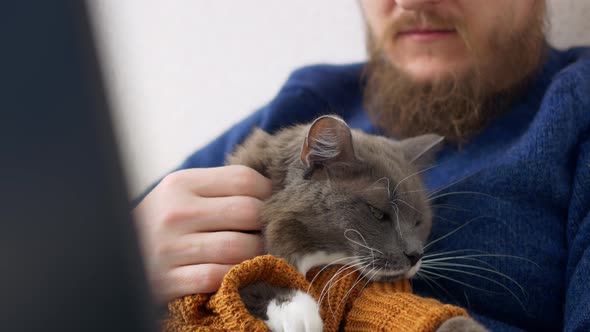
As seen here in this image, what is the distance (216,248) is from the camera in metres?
0.96

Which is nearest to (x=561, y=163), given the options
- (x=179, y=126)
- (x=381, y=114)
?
(x=381, y=114)

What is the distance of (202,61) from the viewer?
1.90 meters

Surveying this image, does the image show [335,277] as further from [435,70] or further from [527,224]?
[435,70]

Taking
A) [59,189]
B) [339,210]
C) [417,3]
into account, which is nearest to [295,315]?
[339,210]

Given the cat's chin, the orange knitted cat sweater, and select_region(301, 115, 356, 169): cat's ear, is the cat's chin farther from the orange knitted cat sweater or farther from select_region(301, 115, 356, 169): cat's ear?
select_region(301, 115, 356, 169): cat's ear

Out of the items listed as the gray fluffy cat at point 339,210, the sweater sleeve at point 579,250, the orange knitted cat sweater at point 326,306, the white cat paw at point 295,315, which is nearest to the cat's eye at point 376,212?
the gray fluffy cat at point 339,210

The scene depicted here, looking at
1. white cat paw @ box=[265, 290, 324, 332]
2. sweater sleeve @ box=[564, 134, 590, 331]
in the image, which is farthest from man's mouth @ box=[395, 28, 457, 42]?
white cat paw @ box=[265, 290, 324, 332]

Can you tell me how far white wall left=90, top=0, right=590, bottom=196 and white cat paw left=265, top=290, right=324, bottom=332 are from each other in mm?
755

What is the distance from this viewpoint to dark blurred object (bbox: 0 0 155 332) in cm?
28

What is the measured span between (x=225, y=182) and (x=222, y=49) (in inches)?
40.6

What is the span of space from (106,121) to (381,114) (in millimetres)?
1296

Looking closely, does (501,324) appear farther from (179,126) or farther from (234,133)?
(179,126)

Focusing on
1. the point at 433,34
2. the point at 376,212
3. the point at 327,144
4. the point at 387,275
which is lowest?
the point at 387,275

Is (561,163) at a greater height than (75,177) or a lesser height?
lesser
